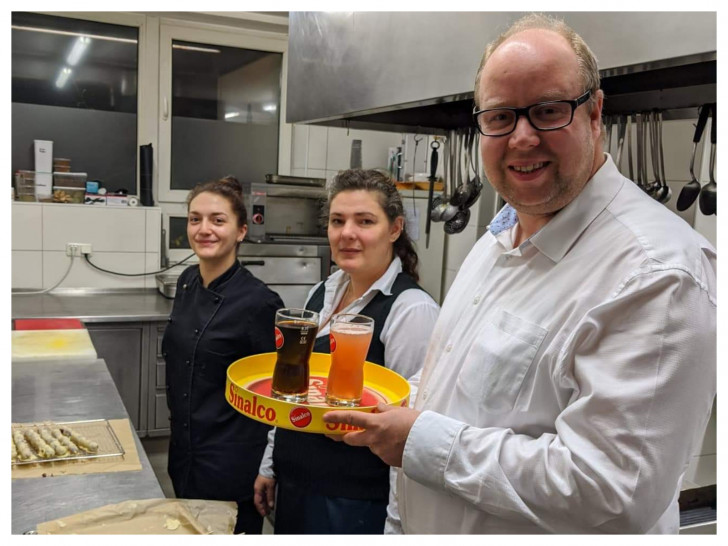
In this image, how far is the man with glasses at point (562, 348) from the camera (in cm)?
82

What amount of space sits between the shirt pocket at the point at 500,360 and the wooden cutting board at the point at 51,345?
73.5 inches

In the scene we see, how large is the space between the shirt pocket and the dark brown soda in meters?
0.36

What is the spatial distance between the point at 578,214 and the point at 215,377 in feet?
4.75

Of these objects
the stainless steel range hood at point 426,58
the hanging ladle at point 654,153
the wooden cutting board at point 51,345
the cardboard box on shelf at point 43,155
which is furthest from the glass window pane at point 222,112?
the hanging ladle at point 654,153

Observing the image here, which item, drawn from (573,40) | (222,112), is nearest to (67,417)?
(573,40)

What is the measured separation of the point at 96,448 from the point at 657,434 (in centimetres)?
132

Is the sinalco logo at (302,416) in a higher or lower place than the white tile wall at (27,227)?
lower

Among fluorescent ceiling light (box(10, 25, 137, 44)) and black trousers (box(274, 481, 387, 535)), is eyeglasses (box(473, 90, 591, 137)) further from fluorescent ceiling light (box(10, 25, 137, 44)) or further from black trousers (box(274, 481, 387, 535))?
fluorescent ceiling light (box(10, 25, 137, 44))

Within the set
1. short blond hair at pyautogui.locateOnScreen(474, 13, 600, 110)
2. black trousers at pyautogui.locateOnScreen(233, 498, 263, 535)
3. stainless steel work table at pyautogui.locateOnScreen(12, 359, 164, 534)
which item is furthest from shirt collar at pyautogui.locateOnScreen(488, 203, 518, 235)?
black trousers at pyautogui.locateOnScreen(233, 498, 263, 535)

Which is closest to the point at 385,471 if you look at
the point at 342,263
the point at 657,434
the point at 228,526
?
the point at 228,526

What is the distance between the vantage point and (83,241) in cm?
389

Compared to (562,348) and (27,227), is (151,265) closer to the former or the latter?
(27,227)

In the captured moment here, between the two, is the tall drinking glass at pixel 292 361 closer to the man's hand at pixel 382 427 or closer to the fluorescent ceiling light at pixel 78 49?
the man's hand at pixel 382 427

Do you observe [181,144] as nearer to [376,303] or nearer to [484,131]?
[376,303]
